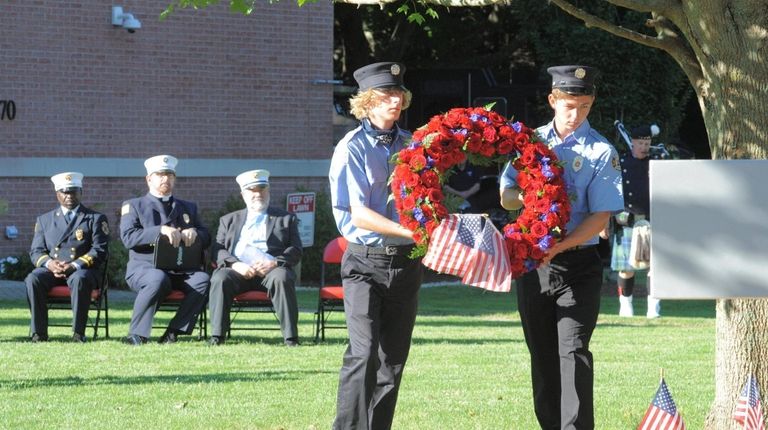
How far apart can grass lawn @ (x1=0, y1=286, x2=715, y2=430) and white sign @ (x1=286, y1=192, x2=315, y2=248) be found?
2924 millimetres

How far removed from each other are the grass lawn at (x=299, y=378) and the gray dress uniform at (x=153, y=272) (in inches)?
12.6

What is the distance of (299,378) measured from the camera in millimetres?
10266

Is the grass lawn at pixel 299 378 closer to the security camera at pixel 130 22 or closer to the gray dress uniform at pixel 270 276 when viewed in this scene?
the gray dress uniform at pixel 270 276

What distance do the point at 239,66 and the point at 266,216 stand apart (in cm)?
858

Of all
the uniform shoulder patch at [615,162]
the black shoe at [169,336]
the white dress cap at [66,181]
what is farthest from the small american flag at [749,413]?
the white dress cap at [66,181]

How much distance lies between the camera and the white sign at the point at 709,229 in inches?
176

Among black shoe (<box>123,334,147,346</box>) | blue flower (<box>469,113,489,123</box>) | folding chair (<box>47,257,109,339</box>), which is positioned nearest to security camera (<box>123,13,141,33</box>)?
folding chair (<box>47,257,109,339</box>)

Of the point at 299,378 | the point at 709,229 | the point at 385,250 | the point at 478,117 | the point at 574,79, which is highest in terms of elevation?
the point at 574,79

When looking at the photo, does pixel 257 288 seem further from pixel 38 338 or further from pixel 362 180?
pixel 362 180

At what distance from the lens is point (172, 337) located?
13.0m

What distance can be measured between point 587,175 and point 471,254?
91 centimetres

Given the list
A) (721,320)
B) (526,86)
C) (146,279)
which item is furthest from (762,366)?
(526,86)

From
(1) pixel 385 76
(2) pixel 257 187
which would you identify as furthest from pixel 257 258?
(1) pixel 385 76

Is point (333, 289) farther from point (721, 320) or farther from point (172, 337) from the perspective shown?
point (721, 320)
